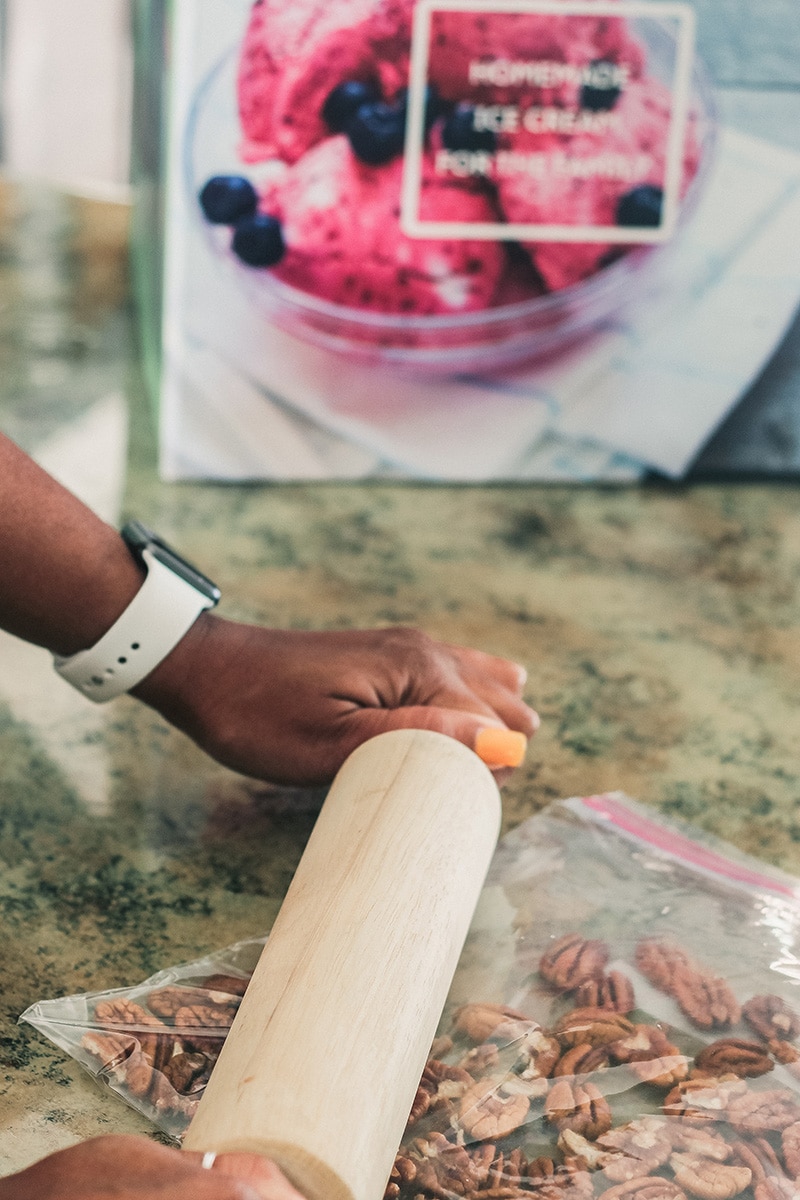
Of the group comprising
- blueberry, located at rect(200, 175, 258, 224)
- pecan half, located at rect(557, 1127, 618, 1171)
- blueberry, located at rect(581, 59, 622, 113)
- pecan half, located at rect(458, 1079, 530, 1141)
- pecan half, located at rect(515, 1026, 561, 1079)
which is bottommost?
pecan half, located at rect(557, 1127, 618, 1171)

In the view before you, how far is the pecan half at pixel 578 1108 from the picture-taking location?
A: 0.53m

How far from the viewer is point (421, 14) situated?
1.03m

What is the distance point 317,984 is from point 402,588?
535mm

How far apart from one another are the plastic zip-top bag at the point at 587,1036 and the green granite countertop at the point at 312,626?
3 centimetres

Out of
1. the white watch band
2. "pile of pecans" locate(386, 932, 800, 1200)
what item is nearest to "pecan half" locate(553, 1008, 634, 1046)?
"pile of pecans" locate(386, 932, 800, 1200)

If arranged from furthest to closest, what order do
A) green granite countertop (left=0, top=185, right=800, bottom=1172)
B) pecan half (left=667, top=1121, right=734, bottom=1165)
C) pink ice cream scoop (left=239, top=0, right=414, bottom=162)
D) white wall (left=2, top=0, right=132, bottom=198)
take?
white wall (left=2, top=0, right=132, bottom=198)
pink ice cream scoop (left=239, top=0, right=414, bottom=162)
green granite countertop (left=0, top=185, right=800, bottom=1172)
pecan half (left=667, top=1121, right=734, bottom=1165)

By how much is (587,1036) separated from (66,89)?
3.14 meters

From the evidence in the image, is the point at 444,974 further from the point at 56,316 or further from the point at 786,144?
the point at 56,316

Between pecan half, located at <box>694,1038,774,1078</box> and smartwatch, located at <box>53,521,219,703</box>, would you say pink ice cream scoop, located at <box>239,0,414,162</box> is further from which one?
pecan half, located at <box>694,1038,774,1078</box>

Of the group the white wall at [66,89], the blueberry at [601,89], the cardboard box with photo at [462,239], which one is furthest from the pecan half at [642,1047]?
the white wall at [66,89]

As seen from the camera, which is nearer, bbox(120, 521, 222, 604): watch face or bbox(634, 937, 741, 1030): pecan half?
bbox(634, 937, 741, 1030): pecan half

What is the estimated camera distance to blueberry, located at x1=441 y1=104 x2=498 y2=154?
106 centimetres

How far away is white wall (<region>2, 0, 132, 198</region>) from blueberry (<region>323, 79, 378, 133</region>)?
2228 mm

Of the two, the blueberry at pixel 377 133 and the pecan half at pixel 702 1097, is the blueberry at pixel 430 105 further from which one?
the pecan half at pixel 702 1097
